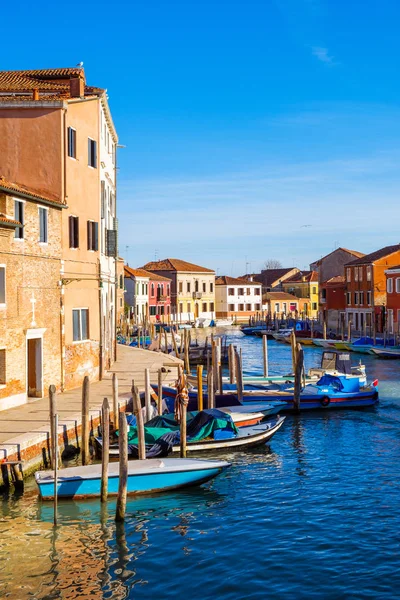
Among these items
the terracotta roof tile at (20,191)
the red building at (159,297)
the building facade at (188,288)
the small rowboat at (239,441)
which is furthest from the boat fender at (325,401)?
the building facade at (188,288)

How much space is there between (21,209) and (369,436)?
10983mm

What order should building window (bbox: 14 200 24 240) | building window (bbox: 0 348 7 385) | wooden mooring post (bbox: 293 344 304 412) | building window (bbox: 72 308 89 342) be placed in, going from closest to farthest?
building window (bbox: 0 348 7 385) → building window (bbox: 14 200 24 240) → building window (bbox: 72 308 89 342) → wooden mooring post (bbox: 293 344 304 412)

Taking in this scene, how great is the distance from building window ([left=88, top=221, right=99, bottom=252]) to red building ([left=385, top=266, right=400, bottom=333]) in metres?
31.1

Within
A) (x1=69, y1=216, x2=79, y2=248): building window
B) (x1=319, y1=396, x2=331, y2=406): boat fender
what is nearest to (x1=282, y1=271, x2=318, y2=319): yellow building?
(x1=319, y1=396, x2=331, y2=406): boat fender

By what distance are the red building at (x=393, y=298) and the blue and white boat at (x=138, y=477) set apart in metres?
38.2

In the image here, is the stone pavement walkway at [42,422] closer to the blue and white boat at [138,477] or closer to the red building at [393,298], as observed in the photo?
the blue and white boat at [138,477]

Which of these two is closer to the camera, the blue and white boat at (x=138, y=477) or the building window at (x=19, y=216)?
the blue and white boat at (x=138, y=477)

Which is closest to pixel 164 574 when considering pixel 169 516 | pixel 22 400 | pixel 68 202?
pixel 169 516

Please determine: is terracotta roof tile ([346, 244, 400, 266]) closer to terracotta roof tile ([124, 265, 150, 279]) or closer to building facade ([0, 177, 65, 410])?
terracotta roof tile ([124, 265, 150, 279])

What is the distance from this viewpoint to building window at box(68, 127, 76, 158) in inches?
851

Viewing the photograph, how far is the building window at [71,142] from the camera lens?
21.6 m

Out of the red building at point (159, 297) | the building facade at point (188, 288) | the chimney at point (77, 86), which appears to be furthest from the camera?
the building facade at point (188, 288)

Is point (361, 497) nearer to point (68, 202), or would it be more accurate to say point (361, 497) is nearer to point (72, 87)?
point (68, 202)

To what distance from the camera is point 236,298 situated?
299 feet
